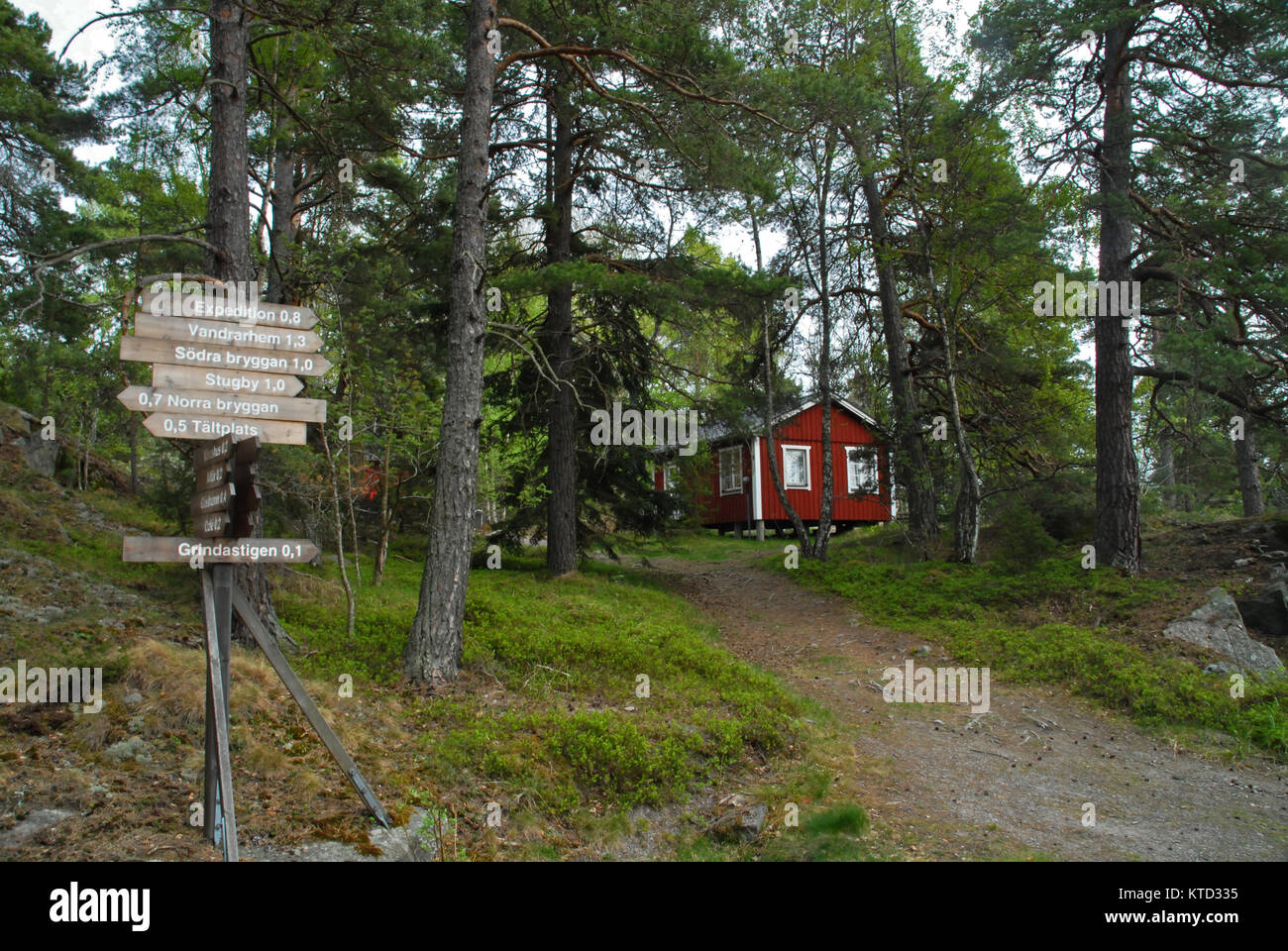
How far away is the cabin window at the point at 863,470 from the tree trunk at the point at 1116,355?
6137 mm

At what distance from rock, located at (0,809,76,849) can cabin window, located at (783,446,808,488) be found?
2400 centimetres

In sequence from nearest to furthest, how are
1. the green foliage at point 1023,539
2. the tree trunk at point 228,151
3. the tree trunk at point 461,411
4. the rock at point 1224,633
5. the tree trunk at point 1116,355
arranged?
the tree trunk at point 228,151
the tree trunk at point 461,411
the rock at point 1224,633
the tree trunk at point 1116,355
the green foliage at point 1023,539

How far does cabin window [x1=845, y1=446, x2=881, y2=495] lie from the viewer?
1947 centimetres

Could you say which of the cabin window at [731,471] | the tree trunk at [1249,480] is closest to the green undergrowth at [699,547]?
the cabin window at [731,471]

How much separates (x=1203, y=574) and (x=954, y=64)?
11452 millimetres

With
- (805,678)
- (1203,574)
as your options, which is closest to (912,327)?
(1203,574)

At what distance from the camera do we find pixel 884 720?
9.26 metres

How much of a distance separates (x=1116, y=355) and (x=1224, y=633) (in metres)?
5.19

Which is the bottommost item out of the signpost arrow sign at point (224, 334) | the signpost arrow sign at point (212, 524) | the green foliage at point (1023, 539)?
the green foliage at point (1023, 539)

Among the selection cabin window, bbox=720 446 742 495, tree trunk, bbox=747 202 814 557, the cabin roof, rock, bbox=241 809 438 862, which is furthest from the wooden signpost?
cabin window, bbox=720 446 742 495

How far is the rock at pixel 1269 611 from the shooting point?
10500 mm

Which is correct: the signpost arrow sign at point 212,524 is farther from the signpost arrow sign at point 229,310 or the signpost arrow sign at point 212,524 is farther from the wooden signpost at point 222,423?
the signpost arrow sign at point 229,310

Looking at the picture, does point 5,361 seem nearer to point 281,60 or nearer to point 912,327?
point 281,60

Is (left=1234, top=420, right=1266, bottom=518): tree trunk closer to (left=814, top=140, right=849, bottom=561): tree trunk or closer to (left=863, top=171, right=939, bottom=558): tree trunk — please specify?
(left=863, top=171, right=939, bottom=558): tree trunk
